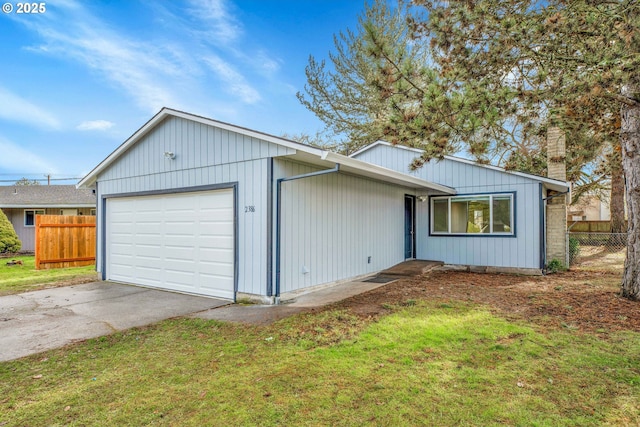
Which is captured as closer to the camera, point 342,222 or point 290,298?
point 290,298

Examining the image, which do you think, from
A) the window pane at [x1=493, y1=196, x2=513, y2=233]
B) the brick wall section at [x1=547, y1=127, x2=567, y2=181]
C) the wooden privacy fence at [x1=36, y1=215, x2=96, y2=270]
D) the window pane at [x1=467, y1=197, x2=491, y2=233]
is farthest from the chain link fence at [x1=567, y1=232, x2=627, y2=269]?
the wooden privacy fence at [x1=36, y1=215, x2=96, y2=270]

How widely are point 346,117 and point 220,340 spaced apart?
1544 centimetres

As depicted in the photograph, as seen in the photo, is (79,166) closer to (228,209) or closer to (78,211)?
(78,211)

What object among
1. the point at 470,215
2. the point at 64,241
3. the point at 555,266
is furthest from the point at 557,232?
the point at 64,241

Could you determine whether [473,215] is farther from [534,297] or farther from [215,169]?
[215,169]

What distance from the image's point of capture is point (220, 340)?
411 centimetres

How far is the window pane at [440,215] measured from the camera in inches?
408

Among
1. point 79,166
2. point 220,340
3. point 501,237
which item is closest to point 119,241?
point 220,340

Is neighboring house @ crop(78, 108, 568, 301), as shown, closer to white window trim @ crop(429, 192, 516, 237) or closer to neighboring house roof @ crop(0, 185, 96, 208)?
white window trim @ crop(429, 192, 516, 237)

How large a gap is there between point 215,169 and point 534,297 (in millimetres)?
6210

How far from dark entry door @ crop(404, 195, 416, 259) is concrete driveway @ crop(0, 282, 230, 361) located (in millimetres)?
6130

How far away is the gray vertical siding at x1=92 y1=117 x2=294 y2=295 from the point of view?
591 cm

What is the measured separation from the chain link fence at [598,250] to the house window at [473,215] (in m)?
1.97

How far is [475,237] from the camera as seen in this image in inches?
386
